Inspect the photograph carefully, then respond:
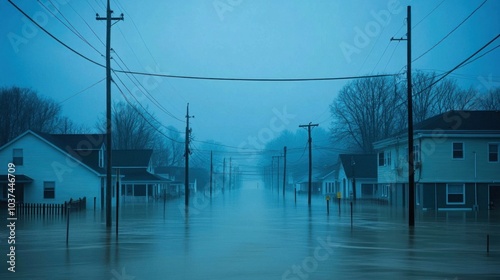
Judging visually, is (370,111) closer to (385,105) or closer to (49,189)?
(385,105)

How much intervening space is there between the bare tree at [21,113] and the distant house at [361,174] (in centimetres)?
4636

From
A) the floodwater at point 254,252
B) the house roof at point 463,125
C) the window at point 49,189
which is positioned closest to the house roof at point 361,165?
the house roof at point 463,125

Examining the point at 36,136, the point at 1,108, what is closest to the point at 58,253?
the point at 36,136

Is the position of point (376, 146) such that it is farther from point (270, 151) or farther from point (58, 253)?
point (270, 151)

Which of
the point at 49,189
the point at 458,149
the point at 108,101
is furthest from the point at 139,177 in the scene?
the point at 108,101

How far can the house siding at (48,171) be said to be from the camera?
5253cm

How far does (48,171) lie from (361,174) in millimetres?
43338

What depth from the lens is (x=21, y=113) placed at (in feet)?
302

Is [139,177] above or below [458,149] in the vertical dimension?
below

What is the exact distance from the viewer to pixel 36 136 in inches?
2053

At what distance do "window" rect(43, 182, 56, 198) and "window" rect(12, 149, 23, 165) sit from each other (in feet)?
9.14

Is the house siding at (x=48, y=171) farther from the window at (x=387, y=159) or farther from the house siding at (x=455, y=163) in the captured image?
the house siding at (x=455, y=163)

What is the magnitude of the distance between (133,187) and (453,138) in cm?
3825

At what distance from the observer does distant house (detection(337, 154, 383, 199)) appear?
268ft
